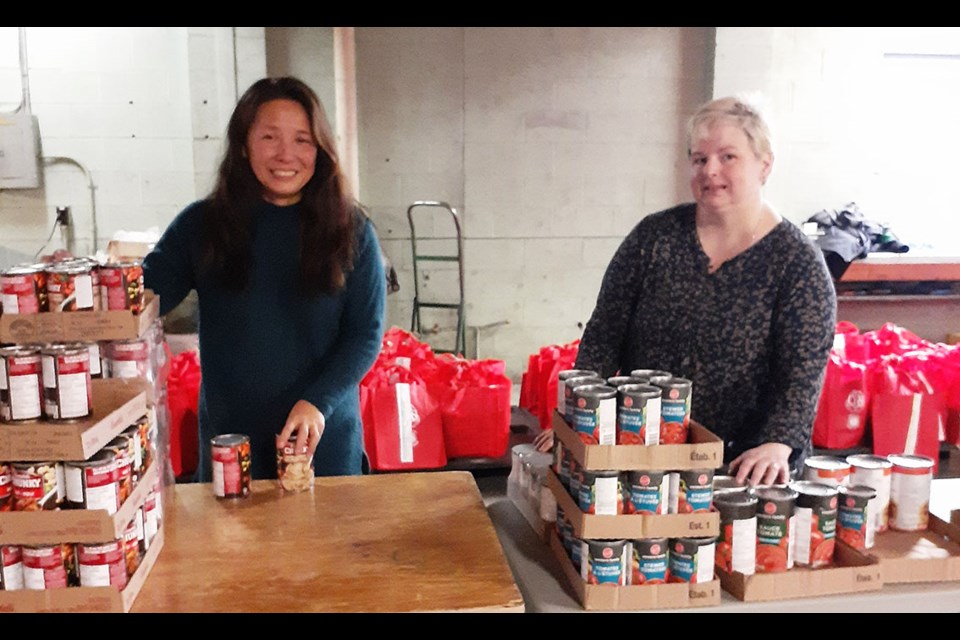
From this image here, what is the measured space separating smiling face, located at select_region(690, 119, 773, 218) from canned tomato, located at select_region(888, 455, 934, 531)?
2.24 ft

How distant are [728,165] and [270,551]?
4.25 feet

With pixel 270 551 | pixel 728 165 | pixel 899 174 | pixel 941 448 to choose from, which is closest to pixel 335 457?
pixel 270 551

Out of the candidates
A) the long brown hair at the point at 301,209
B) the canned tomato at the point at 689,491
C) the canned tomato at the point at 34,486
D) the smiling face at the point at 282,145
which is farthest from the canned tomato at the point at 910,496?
the canned tomato at the point at 34,486

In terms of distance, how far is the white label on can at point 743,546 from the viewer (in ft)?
4.61

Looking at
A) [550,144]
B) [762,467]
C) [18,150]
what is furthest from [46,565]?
[550,144]

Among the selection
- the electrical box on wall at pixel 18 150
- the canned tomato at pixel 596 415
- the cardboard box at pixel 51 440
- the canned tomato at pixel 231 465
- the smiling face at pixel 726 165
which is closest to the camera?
the cardboard box at pixel 51 440

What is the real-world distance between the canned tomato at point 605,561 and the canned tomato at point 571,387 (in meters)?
0.21

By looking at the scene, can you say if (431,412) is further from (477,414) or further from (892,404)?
(892,404)

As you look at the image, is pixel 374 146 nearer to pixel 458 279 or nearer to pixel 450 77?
pixel 450 77

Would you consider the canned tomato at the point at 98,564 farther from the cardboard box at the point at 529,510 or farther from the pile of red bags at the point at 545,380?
the pile of red bags at the point at 545,380

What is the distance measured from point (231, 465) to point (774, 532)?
111 centimetres

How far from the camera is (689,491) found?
1364mm

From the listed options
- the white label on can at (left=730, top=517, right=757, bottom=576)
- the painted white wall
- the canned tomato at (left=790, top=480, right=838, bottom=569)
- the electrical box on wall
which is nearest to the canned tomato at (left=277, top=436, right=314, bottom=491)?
the white label on can at (left=730, top=517, right=757, bottom=576)

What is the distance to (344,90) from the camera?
517 centimetres
